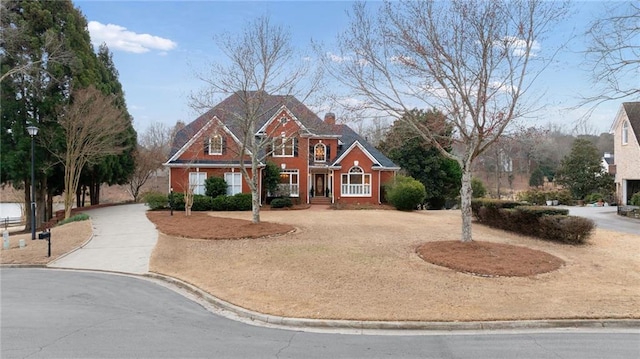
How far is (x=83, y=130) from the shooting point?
76.3 ft

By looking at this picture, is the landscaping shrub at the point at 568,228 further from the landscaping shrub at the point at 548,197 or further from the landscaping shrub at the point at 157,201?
the landscaping shrub at the point at 548,197

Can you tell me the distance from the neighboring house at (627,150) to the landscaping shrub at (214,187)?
3022cm

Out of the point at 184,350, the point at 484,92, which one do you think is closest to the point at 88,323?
the point at 184,350

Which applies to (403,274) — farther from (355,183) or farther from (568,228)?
(355,183)

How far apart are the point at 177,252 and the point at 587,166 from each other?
42.3m

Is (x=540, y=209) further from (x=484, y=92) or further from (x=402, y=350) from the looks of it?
(x=402, y=350)

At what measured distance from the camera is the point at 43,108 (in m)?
24.7

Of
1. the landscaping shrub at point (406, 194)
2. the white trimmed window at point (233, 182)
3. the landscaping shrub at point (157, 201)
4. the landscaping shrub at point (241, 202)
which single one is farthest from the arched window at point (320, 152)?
the landscaping shrub at point (157, 201)

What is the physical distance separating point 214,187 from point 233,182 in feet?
5.63

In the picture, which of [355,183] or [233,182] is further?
[355,183]

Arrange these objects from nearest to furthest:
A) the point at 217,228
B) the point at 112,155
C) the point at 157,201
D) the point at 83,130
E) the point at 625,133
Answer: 1. the point at 217,228
2. the point at 83,130
3. the point at 157,201
4. the point at 112,155
5. the point at 625,133

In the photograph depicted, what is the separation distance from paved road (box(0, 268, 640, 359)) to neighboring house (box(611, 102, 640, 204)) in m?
29.8

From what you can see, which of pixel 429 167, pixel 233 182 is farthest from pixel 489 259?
pixel 429 167

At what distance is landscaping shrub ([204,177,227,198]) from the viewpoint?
2697 centimetres
